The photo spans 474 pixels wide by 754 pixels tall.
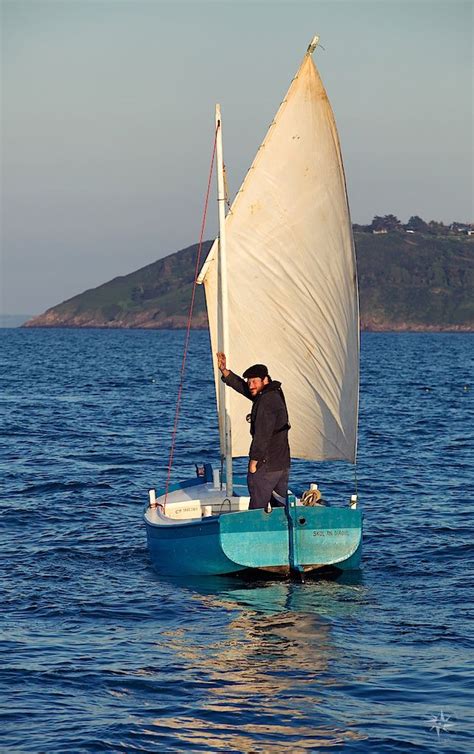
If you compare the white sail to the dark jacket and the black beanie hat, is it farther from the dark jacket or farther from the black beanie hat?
the dark jacket

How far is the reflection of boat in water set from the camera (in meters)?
18.0

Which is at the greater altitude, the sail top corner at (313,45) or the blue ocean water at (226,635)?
the sail top corner at (313,45)

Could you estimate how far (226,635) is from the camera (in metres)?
14.5

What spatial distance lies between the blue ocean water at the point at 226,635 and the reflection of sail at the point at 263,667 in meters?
0.03

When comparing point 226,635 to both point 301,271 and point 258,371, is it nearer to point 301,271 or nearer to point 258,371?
point 258,371

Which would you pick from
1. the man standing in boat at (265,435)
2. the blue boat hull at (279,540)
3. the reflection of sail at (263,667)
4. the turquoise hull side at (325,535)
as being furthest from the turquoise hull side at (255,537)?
the reflection of sail at (263,667)

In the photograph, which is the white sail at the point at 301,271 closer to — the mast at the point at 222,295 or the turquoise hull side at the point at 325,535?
the mast at the point at 222,295

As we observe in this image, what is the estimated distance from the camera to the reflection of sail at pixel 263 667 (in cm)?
1113

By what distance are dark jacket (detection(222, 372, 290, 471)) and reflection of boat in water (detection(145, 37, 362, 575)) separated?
1.40 meters

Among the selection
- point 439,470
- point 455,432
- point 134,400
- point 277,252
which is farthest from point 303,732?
point 134,400

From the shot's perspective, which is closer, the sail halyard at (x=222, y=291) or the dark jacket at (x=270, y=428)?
the dark jacket at (x=270, y=428)

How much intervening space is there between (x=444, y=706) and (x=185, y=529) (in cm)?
621

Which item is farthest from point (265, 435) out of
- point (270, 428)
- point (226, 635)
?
point (226, 635)

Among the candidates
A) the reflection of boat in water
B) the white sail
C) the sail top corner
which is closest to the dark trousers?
the reflection of boat in water
